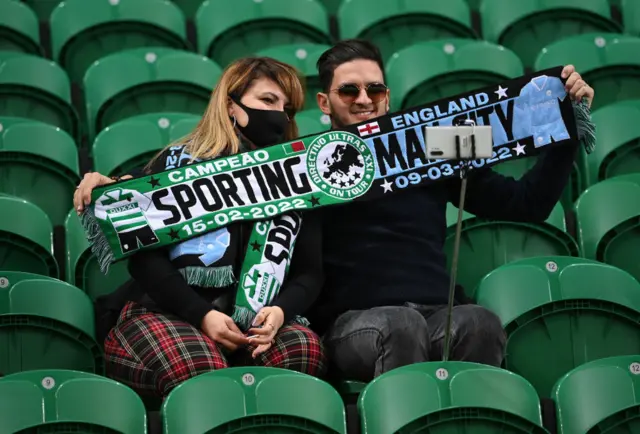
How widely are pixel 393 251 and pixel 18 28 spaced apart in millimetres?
2088

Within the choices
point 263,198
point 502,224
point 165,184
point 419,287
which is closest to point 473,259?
point 502,224

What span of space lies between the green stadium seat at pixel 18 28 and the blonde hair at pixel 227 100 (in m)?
1.59

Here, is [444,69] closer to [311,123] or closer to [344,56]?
[311,123]

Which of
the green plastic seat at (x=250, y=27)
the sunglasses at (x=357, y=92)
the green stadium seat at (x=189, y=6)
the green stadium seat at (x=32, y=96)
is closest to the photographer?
the sunglasses at (x=357, y=92)

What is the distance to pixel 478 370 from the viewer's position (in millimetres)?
3084

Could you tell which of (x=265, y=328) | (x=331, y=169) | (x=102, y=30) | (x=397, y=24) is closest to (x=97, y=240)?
(x=265, y=328)

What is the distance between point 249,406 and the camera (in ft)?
9.67

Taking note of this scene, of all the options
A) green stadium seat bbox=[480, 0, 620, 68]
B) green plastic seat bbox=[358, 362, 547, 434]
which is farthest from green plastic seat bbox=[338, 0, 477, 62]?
green plastic seat bbox=[358, 362, 547, 434]

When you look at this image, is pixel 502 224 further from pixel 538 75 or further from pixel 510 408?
pixel 510 408

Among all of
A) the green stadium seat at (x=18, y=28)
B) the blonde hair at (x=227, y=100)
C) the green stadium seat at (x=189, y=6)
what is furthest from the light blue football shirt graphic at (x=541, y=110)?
the green stadium seat at (x=189, y=6)

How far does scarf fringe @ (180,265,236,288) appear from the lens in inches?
128

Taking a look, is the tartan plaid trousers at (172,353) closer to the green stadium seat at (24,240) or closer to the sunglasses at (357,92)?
the green stadium seat at (24,240)

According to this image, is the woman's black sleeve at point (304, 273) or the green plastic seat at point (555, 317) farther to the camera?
the green plastic seat at point (555, 317)

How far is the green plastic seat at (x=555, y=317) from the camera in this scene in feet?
11.4
